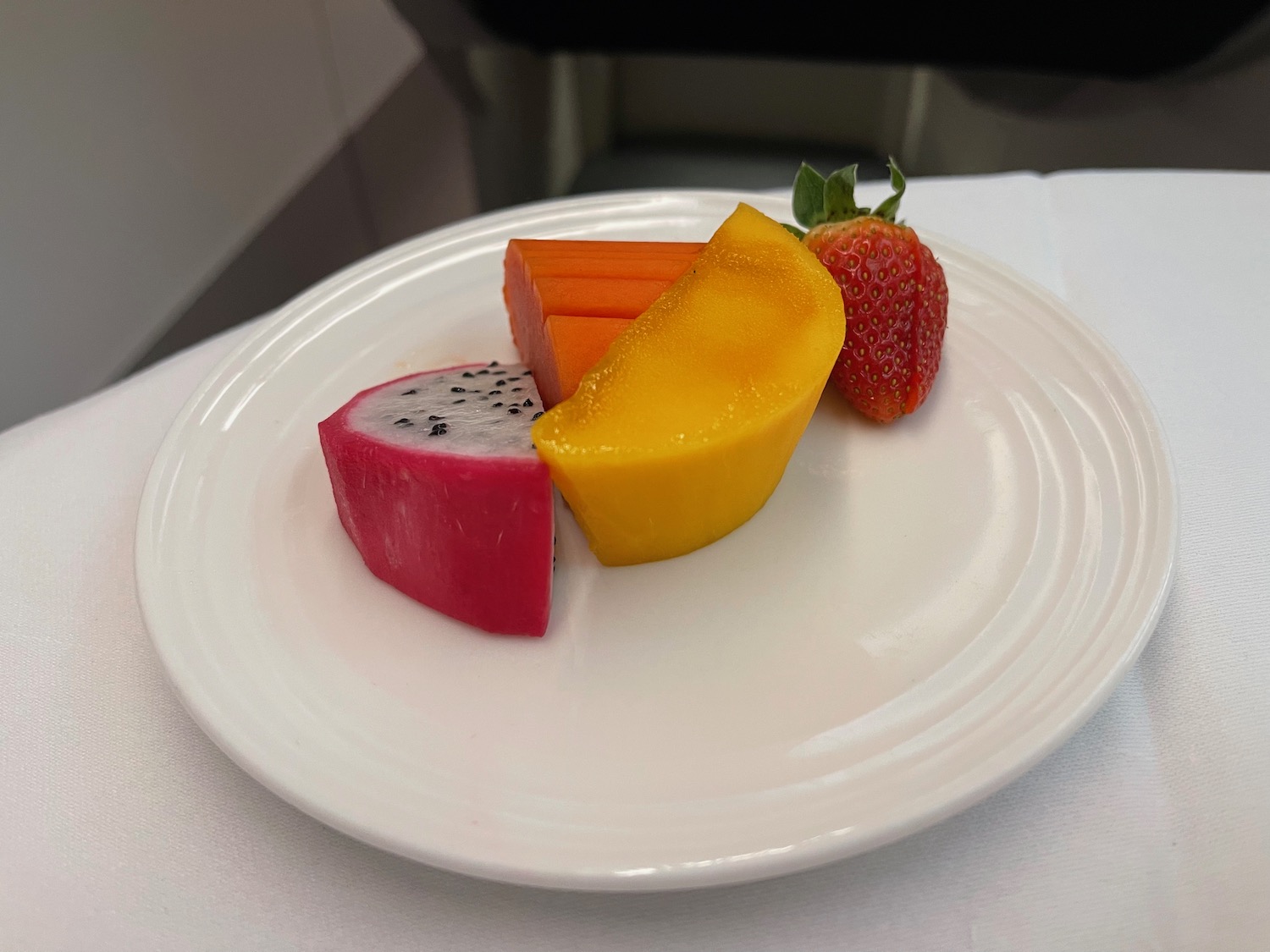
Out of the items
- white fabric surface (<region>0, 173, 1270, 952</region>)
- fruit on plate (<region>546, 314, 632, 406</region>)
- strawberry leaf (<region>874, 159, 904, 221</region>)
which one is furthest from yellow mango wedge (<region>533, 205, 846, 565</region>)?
white fabric surface (<region>0, 173, 1270, 952</region>)

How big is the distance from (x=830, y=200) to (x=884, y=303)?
195mm

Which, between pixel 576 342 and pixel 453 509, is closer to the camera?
pixel 453 509

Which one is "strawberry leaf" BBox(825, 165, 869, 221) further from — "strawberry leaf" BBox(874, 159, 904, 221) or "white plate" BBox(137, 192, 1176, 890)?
"white plate" BBox(137, 192, 1176, 890)

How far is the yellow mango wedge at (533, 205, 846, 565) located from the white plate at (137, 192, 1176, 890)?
3.5 inches

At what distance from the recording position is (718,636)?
1.06 metres

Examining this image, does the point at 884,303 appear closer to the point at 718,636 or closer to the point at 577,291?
the point at 577,291

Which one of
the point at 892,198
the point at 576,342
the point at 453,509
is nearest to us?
the point at 453,509

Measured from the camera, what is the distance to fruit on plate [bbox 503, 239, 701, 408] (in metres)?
1.19

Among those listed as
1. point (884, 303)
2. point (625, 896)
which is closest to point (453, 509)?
point (625, 896)

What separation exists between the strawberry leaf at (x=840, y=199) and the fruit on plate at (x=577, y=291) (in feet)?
0.68

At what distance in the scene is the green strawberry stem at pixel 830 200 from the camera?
1303mm

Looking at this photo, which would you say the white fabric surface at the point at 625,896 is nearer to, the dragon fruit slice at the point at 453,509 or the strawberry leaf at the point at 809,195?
the dragon fruit slice at the point at 453,509

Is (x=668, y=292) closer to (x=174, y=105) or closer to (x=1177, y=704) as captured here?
(x=1177, y=704)

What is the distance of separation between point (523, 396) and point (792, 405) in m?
0.39
